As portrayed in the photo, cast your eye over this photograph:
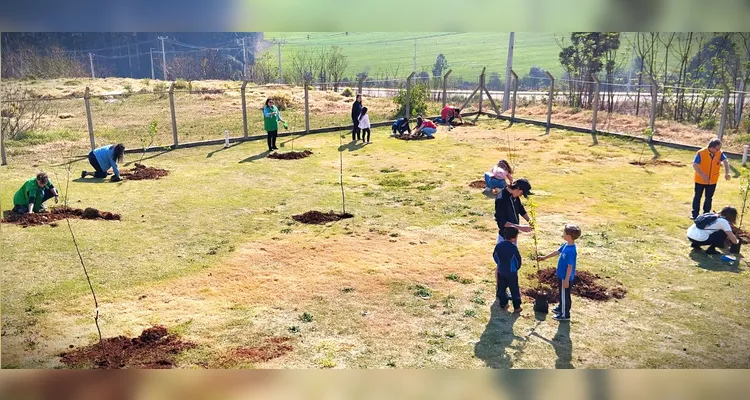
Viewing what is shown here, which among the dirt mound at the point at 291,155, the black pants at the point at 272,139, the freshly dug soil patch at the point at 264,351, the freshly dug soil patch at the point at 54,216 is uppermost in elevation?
the black pants at the point at 272,139

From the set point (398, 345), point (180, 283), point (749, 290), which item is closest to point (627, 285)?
point (749, 290)

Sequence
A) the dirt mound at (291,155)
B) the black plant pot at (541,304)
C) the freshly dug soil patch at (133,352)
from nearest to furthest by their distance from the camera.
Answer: the freshly dug soil patch at (133,352)
the black plant pot at (541,304)
the dirt mound at (291,155)

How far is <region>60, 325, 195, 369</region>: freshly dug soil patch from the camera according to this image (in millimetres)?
6020

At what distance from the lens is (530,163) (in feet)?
52.6

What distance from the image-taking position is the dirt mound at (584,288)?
25.6ft

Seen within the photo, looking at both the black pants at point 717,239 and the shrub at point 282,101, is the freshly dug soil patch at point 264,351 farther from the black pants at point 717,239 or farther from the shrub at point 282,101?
the shrub at point 282,101

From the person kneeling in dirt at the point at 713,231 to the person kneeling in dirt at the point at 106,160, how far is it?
1172 cm

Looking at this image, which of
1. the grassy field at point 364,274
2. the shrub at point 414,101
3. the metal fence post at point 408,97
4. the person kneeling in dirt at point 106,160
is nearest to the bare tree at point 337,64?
the shrub at point 414,101

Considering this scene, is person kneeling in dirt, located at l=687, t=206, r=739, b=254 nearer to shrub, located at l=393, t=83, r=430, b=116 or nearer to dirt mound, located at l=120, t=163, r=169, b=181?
dirt mound, located at l=120, t=163, r=169, b=181

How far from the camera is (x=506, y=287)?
7305 mm

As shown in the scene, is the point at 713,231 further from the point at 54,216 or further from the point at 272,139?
the point at 272,139

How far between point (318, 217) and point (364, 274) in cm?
283

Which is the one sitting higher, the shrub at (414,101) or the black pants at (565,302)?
the shrub at (414,101)

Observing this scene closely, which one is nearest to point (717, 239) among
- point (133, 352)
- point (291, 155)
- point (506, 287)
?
point (506, 287)
